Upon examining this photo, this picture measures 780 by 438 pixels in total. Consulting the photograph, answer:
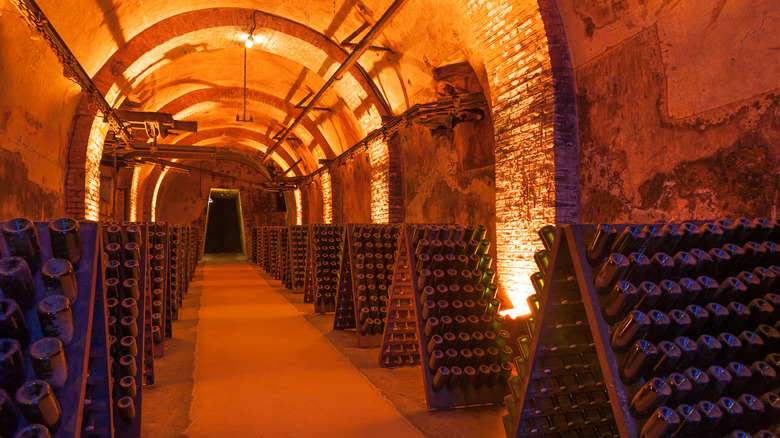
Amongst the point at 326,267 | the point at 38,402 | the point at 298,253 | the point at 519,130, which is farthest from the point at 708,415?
the point at 298,253

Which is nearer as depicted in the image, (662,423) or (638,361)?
(662,423)

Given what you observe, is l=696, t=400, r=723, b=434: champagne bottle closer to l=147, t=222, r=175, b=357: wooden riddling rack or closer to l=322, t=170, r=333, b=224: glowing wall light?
l=147, t=222, r=175, b=357: wooden riddling rack

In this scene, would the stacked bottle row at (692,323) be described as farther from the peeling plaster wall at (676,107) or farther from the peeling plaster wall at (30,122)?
the peeling plaster wall at (30,122)

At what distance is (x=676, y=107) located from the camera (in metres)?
4.04

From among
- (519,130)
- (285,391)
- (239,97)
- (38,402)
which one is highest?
(239,97)

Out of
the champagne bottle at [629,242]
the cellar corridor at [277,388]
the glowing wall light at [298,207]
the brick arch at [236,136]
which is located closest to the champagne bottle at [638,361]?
the champagne bottle at [629,242]

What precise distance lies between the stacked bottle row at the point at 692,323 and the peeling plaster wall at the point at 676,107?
5.01ft

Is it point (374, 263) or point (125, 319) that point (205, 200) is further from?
point (125, 319)

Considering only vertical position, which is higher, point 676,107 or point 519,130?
point 519,130

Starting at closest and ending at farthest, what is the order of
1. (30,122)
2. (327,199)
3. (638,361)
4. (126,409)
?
1. (638,361)
2. (126,409)
3. (30,122)
4. (327,199)

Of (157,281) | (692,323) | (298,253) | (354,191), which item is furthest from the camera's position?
(354,191)

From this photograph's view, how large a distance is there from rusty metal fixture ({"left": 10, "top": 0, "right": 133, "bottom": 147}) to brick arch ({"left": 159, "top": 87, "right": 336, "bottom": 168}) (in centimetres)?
450

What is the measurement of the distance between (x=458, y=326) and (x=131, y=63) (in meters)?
7.98

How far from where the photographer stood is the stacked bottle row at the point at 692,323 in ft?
6.24
